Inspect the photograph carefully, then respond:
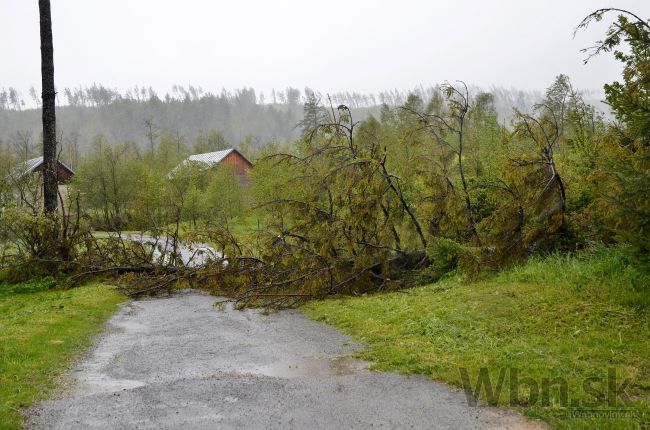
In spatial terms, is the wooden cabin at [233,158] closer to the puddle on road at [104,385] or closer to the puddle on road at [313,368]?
the puddle on road at [313,368]

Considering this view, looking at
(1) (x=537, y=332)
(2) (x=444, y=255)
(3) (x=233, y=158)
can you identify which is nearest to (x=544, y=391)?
(1) (x=537, y=332)

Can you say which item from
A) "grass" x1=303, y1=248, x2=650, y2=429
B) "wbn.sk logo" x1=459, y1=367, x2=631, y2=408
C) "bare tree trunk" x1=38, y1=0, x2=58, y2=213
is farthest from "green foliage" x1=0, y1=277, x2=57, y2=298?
"wbn.sk logo" x1=459, y1=367, x2=631, y2=408

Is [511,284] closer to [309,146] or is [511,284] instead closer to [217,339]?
[217,339]

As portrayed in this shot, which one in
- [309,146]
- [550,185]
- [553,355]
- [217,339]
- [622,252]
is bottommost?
[217,339]

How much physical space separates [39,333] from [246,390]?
438 cm

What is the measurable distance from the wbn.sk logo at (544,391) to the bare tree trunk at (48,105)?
1327 cm

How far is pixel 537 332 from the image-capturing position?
6.61 meters

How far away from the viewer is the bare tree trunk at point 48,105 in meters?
14.6

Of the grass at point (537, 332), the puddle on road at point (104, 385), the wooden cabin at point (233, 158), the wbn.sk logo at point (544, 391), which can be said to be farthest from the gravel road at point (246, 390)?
the wooden cabin at point (233, 158)

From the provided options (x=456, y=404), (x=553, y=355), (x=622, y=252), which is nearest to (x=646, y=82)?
(x=622, y=252)

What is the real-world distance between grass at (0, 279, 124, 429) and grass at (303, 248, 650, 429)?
3816 mm

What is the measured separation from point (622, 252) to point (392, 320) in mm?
3719

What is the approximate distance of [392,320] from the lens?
8.19m

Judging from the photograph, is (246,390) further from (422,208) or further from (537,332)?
(422,208)
